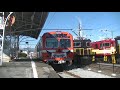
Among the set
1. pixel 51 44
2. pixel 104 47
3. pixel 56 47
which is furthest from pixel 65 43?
pixel 104 47

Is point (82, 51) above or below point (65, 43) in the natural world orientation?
below

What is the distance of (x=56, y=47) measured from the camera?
698 inches

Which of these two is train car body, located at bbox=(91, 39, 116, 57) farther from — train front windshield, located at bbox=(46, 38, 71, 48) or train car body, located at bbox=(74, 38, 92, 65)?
train front windshield, located at bbox=(46, 38, 71, 48)

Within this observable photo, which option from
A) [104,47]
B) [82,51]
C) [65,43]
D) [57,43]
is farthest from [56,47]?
[104,47]

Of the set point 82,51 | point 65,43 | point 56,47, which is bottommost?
point 82,51

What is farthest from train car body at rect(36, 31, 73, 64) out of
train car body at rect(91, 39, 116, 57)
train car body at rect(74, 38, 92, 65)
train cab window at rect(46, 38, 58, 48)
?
train car body at rect(91, 39, 116, 57)

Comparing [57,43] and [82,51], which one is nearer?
[57,43]

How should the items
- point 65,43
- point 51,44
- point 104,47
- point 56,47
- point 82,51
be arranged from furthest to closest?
point 104,47 → point 82,51 → point 65,43 → point 51,44 → point 56,47

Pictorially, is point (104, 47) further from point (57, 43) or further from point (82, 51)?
point (57, 43)

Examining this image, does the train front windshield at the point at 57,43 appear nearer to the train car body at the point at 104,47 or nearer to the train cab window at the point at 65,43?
the train cab window at the point at 65,43

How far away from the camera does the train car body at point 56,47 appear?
17578 millimetres

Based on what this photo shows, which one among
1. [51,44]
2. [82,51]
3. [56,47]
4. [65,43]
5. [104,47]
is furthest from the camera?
[104,47]
